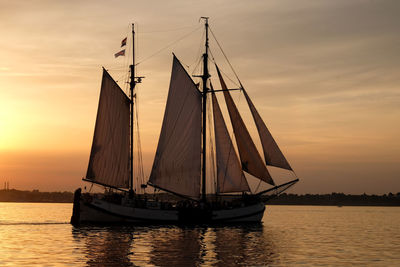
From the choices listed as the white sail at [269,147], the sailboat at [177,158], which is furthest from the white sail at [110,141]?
the white sail at [269,147]

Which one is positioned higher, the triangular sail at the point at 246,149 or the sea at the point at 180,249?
the triangular sail at the point at 246,149

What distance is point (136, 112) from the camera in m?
69.2

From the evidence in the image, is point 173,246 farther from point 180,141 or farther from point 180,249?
point 180,141

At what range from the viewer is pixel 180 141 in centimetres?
6612

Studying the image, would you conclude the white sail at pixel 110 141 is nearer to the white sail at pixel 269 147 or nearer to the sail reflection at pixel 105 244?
the sail reflection at pixel 105 244

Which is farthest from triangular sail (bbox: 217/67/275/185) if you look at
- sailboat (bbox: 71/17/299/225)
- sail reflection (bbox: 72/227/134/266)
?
sail reflection (bbox: 72/227/134/266)

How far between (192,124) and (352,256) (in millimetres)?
28640

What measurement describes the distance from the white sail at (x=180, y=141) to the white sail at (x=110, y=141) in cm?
420

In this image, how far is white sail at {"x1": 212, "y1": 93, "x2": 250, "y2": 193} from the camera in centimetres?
6812

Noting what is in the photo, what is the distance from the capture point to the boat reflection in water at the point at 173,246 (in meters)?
37.8

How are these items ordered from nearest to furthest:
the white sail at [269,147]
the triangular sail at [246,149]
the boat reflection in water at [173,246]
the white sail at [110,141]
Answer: the boat reflection in water at [173,246], the white sail at [110,141], the white sail at [269,147], the triangular sail at [246,149]

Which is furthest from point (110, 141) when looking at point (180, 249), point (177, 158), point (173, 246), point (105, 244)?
point (180, 249)

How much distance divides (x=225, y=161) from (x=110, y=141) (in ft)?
45.2

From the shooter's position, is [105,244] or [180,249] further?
[105,244]
